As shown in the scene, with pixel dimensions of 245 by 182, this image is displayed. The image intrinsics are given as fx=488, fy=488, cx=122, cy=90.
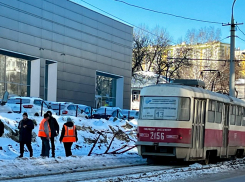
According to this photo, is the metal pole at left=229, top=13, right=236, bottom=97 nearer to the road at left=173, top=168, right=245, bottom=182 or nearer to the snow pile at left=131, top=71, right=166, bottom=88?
the road at left=173, top=168, right=245, bottom=182

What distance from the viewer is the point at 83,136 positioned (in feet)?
79.5

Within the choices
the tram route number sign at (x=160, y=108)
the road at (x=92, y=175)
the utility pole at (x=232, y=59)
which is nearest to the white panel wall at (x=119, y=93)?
the utility pole at (x=232, y=59)

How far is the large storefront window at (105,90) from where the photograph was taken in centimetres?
5906

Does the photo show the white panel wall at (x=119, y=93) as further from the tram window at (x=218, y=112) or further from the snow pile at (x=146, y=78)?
the tram window at (x=218, y=112)

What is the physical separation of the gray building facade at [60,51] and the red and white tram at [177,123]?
2880 cm

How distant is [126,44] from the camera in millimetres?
61719

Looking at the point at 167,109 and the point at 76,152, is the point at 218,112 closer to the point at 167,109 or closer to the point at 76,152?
the point at 167,109

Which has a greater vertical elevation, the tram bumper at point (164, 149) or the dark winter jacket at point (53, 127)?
the dark winter jacket at point (53, 127)

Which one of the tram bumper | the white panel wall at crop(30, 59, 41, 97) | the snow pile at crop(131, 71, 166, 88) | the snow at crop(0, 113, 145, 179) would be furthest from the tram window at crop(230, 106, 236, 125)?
the snow pile at crop(131, 71, 166, 88)

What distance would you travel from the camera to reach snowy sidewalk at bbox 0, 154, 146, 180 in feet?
42.7

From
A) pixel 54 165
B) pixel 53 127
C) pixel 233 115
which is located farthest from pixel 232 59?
pixel 54 165

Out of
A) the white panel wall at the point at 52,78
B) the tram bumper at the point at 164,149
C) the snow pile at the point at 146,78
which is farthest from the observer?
the snow pile at the point at 146,78

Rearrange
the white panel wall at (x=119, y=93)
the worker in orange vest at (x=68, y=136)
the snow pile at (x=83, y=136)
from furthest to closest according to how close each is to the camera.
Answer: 1. the white panel wall at (x=119, y=93)
2. the snow pile at (x=83, y=136)
3. the worker in orange vest at (x=68, y=136)

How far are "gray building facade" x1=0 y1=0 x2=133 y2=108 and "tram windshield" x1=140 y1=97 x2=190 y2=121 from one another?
28.7 meters
